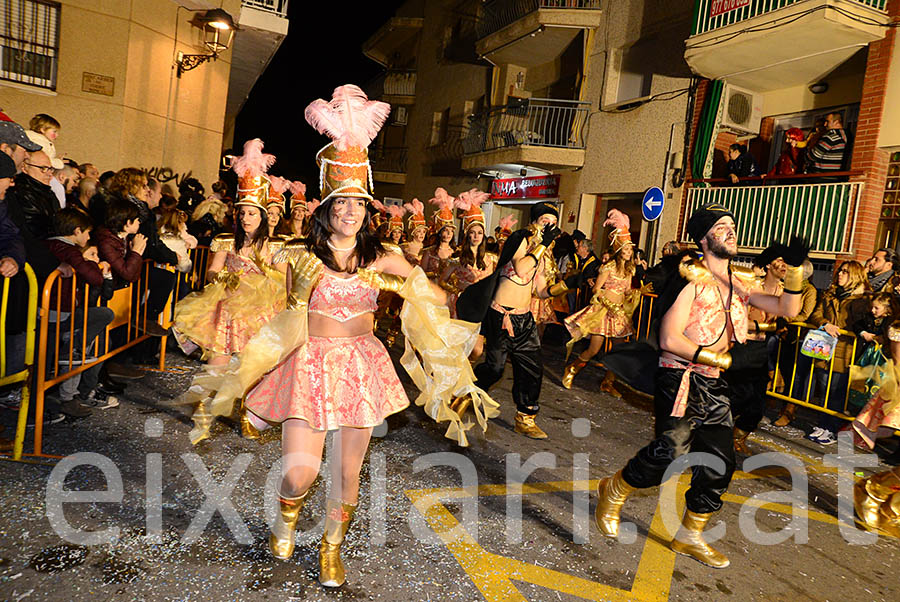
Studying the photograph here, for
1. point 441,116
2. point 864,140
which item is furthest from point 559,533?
point 441,116

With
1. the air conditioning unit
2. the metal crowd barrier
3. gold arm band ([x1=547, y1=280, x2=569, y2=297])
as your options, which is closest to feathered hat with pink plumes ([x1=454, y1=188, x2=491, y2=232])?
gold arm band ([x1=547, y1=280, x2=569, y2=297])

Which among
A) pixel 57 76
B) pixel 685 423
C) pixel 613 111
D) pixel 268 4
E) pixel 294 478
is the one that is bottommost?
pixel 294 478

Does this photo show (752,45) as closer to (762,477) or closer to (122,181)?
(762,477)

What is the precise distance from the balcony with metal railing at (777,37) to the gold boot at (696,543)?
9447 mm

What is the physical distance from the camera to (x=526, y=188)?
1941 centimetres

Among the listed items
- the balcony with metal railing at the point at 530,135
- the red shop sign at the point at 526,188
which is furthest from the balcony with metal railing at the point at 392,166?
the balcony with metal railing at the point at 530,135

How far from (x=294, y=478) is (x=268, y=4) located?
1439cm

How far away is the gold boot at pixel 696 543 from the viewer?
375cm

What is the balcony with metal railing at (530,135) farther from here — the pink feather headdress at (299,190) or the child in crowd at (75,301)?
the child in crowd at (75,301)

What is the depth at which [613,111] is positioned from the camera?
51.5 feet

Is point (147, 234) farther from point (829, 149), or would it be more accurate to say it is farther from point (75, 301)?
point (829, 149)

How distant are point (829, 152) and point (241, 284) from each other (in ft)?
34.0

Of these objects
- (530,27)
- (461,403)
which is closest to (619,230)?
(461,403)

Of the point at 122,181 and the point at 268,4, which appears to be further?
the point at 268,4
